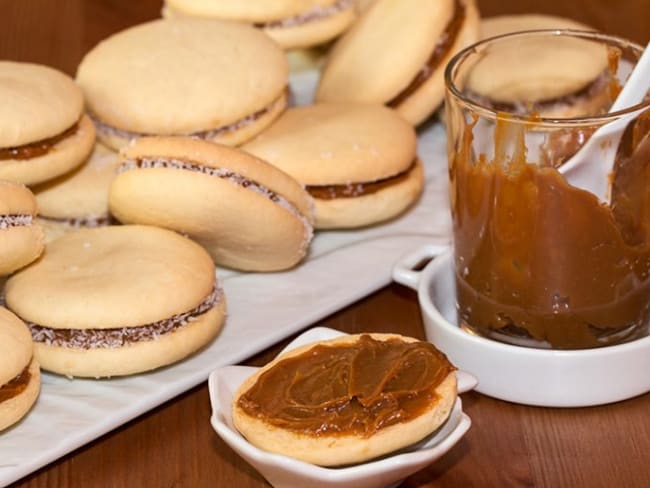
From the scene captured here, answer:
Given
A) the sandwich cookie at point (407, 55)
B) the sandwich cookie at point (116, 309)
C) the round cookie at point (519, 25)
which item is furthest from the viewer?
the round cookie at point (519, 25)

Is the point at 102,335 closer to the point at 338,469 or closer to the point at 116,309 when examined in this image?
the point at 116,309

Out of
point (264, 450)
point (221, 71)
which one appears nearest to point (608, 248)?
point (264, 450)

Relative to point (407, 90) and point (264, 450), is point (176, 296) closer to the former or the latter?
point (264, 450)

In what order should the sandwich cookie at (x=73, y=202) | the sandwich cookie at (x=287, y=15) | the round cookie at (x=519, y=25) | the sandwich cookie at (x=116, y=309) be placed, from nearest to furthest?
the sandwich cookie at (x=116, y=309) < the sandwich cookie at (x=73, y=202) < the sandwich cookie at (x=287, y=15) < the round cookie at (x=519, y=25)

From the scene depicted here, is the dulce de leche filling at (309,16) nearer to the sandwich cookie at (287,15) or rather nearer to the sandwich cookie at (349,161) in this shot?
the sandwich cookie at (287,15)

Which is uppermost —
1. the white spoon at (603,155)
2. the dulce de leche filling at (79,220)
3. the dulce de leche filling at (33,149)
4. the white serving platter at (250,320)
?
the white spoon at (603,155)

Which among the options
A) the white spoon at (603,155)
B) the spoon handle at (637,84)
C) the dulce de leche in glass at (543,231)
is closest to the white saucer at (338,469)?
the dulce de leche in glass at (543,231)
